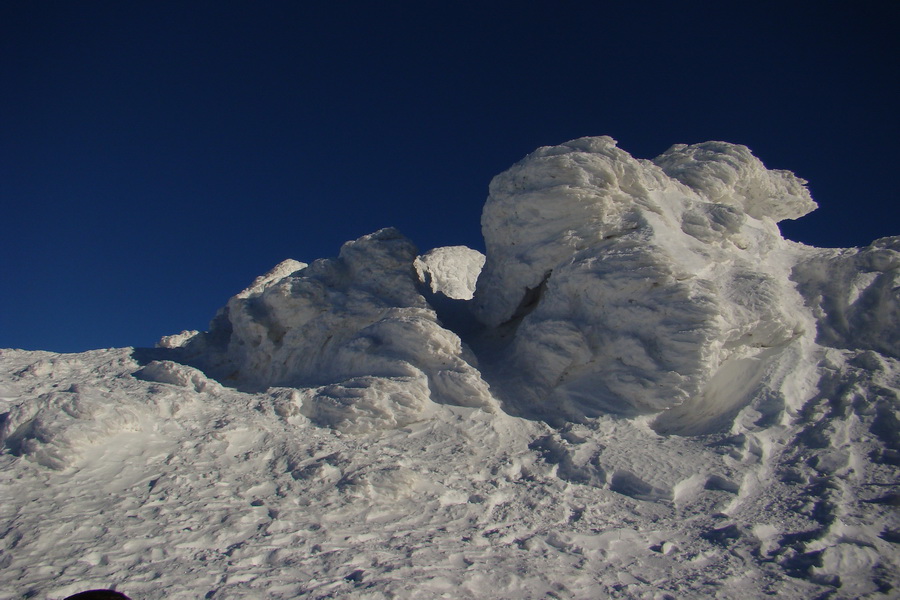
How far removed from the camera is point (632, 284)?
11672 mm

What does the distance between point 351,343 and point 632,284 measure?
21.2ft

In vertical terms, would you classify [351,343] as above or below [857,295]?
above

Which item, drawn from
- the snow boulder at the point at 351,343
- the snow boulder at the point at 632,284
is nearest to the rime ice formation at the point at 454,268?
the snow boulder at the point at 351,343

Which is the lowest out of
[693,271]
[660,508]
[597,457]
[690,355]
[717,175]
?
[660,508]

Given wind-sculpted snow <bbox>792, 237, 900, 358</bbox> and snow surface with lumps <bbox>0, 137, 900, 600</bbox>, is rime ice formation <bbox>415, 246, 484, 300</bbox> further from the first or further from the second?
wind-sculpted snow <bbox>792, 237, 900, 358</bbox>

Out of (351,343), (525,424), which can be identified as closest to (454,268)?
(351,343)

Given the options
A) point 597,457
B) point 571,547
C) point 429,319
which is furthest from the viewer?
point 429,319

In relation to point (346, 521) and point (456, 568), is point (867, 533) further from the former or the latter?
point (346, 521)

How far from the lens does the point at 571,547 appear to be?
22.9ft

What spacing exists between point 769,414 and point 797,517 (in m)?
2.73

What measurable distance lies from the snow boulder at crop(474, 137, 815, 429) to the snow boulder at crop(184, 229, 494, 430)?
1.77 metres

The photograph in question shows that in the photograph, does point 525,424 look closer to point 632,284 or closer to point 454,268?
point 632,284

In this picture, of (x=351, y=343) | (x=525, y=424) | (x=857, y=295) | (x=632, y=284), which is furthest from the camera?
(x=351, y=343)

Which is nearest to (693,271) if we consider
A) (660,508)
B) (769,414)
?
(769,414)
